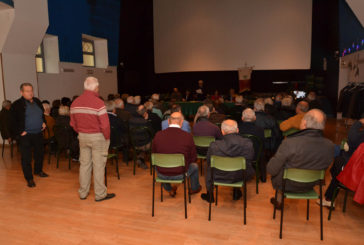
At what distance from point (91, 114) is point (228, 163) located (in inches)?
70.5

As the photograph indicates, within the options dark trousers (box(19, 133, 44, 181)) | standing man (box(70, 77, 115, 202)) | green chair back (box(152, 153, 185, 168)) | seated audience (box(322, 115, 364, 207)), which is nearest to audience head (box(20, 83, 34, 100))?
dark trousers (box(19, 133, 44, 181))

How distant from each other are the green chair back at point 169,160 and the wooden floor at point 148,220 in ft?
2.12

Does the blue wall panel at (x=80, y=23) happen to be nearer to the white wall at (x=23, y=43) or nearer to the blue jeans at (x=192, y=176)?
the white wall at (x=23, y=43)

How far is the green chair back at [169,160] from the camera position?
11.0 feet

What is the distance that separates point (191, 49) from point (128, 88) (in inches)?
150

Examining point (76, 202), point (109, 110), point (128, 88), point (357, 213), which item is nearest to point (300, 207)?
point (357, 213)

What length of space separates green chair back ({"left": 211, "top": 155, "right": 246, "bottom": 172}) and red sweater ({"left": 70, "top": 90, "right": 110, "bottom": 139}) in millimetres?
1448

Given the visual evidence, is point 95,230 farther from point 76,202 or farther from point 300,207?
point 300,207

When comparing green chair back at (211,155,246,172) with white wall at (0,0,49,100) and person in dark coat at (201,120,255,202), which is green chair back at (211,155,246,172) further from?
white wall at (0,0,49,100)

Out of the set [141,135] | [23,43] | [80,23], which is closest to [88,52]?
[80,23]

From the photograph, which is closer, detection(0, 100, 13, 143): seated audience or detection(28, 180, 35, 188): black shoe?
detection(28, 180, 35, 188): black shoe

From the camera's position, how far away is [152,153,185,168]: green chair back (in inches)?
132

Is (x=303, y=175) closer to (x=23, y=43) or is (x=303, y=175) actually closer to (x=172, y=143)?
(x=172, y=143)

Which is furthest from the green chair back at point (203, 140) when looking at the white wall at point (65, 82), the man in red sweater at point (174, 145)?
the white wall at point (65, 82)
